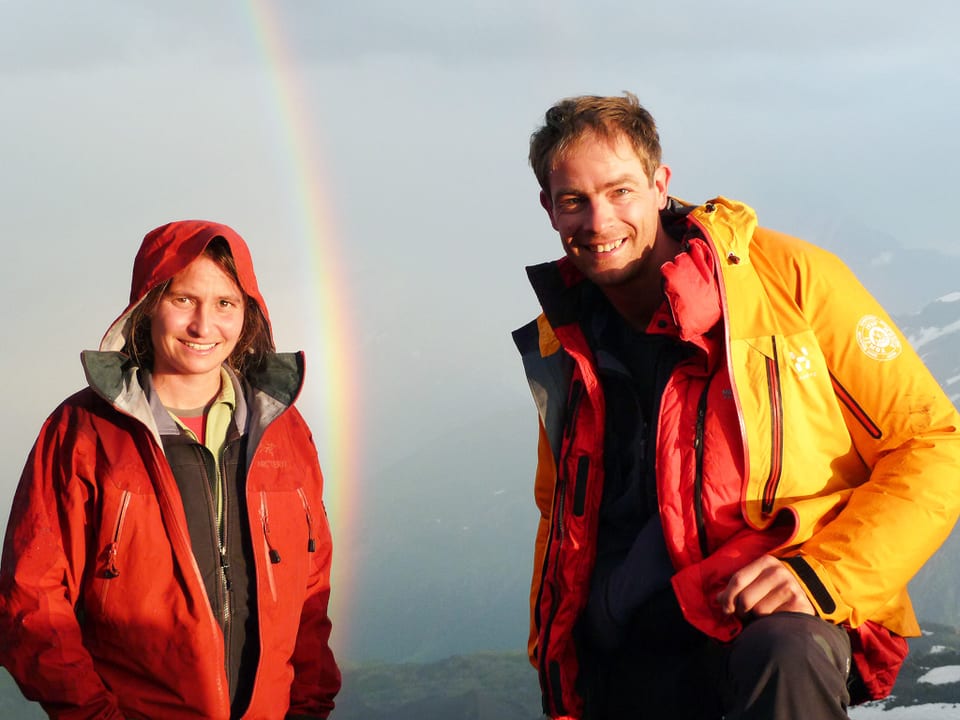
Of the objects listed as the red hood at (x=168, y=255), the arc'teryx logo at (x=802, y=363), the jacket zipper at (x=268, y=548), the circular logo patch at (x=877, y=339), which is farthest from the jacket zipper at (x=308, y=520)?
the circular logo patch at (x=877, y=339)

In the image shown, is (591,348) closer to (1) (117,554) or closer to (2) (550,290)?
(2) (550,290)

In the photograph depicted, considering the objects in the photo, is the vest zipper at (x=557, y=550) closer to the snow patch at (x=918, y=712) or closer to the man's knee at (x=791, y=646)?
the man's knee at (x=791, y=646)

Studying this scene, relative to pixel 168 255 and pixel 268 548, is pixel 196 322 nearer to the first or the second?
pixel 168 255

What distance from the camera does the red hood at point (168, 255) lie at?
354cm

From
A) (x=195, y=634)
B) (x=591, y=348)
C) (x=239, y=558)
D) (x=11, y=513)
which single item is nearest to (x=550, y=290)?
(x=591, y=348)

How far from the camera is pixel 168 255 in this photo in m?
3.56

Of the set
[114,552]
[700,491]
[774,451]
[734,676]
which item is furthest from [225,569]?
[774,451]

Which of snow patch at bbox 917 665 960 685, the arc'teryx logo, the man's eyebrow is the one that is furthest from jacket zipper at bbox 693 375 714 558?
snow patch at bbox 917 665 960 685

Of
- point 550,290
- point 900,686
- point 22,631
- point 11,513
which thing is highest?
point 550,290

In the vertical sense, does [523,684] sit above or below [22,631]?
below

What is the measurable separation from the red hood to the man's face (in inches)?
48.2

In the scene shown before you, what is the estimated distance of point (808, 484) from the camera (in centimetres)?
306

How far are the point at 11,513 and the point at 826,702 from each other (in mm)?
2619

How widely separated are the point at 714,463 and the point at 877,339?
2.15 ft
